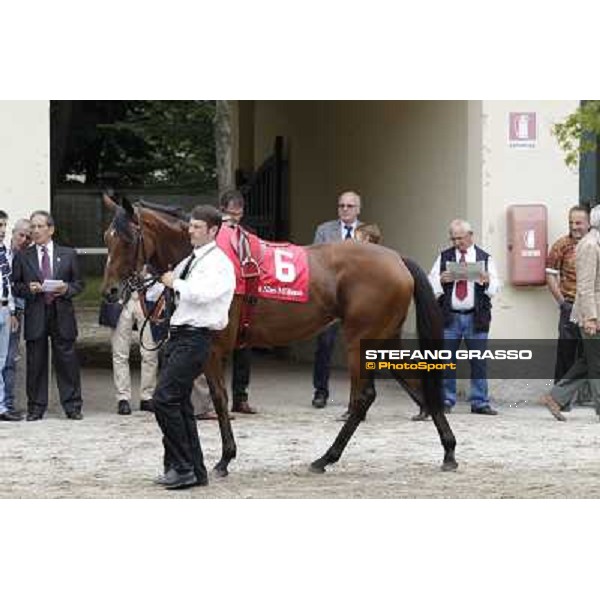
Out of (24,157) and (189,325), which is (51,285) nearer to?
(24,157)

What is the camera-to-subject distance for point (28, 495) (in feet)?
31.3

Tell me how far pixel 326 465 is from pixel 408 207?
5.80 meters

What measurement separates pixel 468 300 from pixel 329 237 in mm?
1444

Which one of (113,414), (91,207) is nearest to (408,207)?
(113,414)

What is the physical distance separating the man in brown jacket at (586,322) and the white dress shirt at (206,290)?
450 cm

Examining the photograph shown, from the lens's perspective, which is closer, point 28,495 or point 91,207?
point 28,495

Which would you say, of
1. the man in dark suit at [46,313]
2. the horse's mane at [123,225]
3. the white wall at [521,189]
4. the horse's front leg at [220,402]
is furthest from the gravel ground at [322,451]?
the horse's mane at [123,225]

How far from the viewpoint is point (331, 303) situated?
420 inches

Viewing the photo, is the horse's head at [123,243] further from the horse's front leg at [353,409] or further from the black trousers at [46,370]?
the black trousers at [46,370]

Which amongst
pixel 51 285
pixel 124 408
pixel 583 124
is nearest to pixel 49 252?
pixel 51 285

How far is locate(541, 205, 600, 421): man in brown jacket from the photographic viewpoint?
13.0 m

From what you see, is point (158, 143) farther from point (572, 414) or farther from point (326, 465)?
point (326, 465)

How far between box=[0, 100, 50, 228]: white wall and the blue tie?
54 centimetres

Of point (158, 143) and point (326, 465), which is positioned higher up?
point (158, 143)
